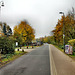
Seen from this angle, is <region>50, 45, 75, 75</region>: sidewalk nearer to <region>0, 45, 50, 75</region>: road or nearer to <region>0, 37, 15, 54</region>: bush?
<region>0, 45, 50, 75</region>: road

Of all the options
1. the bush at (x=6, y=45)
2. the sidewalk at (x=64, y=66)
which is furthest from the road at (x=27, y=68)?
the bush at (x=6, y=45)

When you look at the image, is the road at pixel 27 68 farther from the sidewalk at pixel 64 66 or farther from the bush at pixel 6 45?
the bush at pixel 6 45

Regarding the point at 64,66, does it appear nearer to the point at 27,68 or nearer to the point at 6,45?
the point at 27,68

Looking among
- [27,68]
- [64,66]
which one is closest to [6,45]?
[27,68]

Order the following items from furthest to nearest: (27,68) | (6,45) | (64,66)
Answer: (6,45), (64,66), (27,68)

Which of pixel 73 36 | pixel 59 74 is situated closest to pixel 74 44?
pixel 73 36

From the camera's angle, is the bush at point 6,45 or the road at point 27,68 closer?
the road at point 27,68

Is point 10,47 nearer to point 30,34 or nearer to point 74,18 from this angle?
point 74,18

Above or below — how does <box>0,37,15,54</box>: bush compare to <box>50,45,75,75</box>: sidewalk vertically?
above

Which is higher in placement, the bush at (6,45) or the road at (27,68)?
the bush at (6,45)

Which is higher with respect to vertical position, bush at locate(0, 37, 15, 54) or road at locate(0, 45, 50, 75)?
bush at locate(0, 37, 15, 54)

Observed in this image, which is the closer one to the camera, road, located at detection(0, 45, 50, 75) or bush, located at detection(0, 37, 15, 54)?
road, located at detection(0, 45, 50, 75)

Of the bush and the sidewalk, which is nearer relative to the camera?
the sidewalk

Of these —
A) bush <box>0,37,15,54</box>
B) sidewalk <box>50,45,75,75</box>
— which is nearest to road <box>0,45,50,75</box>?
sidewalk <box>50,45,75,75</box>
